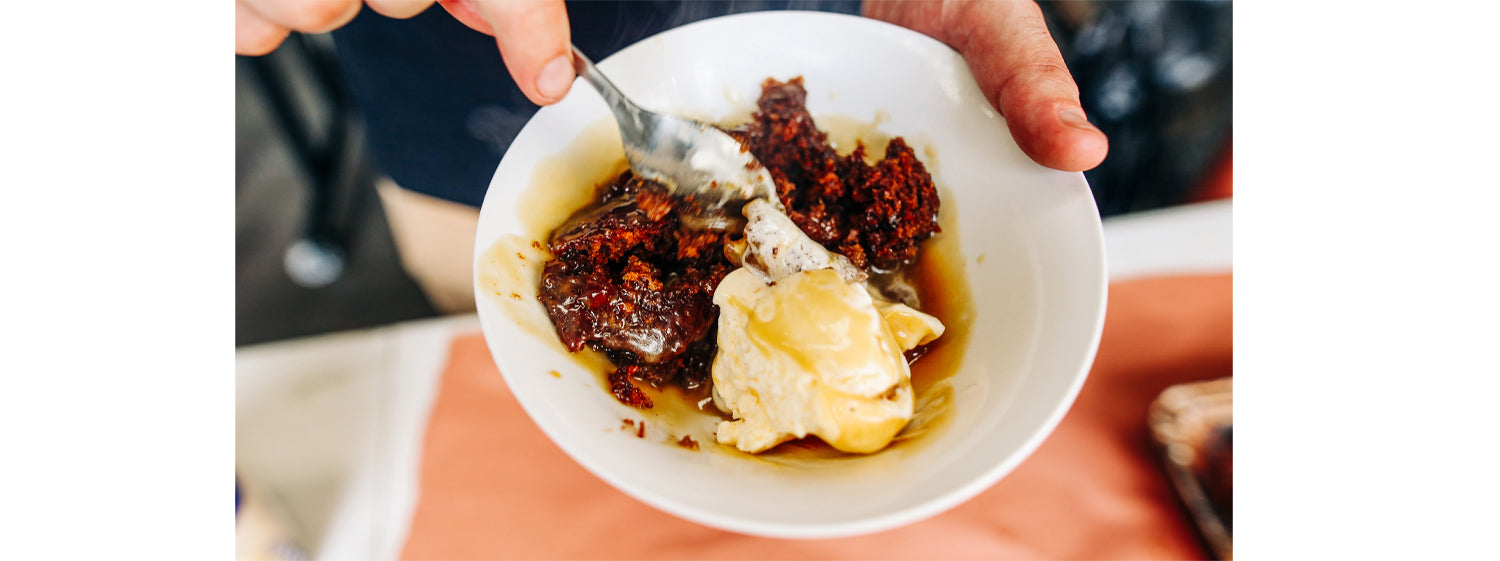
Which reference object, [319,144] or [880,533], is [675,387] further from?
[319,144]

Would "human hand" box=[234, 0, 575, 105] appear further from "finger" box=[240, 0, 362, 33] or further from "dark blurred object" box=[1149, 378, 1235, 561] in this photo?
"dark blurred object" box=[1149, 378, 1235, 561]

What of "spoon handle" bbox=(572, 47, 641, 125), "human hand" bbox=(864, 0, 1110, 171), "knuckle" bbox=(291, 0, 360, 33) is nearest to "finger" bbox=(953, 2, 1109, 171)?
"human hand" bbox=(864, 0, 1110, 171)

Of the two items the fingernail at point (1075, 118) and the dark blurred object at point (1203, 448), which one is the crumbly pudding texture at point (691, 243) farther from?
the dark blurred object at point (1203, 448)

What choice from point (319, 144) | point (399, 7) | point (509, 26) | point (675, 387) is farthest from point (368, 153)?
point (675, 387)
